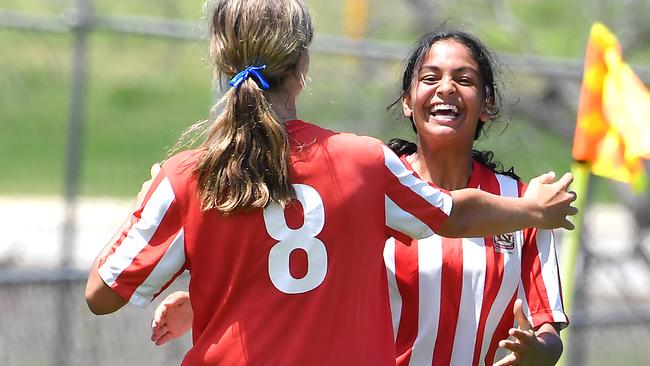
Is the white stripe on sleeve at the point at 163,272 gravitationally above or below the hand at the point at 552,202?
below

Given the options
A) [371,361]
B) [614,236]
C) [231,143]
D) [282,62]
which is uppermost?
[282,62]

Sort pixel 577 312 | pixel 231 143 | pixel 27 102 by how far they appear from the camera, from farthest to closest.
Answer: pixel 27 102 < pixel 577 312 < pixel 231 143

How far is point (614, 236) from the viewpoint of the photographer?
11.0 metres

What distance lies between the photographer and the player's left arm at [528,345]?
3174mm

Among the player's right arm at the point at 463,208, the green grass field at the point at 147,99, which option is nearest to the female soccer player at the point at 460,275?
the player's right arm at the point at 463,208

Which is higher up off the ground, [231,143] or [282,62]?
[282,62]

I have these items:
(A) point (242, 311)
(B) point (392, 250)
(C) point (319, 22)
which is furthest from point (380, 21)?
A: (A) point (242, 311)

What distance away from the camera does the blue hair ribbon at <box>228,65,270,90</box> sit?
2.91 meters

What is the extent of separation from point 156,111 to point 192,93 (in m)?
0.71

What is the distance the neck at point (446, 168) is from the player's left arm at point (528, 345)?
1.53 feet

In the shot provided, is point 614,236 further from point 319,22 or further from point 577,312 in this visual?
point 577,312

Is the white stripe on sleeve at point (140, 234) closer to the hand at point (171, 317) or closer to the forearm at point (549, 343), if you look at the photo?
the hand at point (171, 317)

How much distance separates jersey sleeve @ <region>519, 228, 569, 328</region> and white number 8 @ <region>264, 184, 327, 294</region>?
80cm

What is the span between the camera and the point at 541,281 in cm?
346
